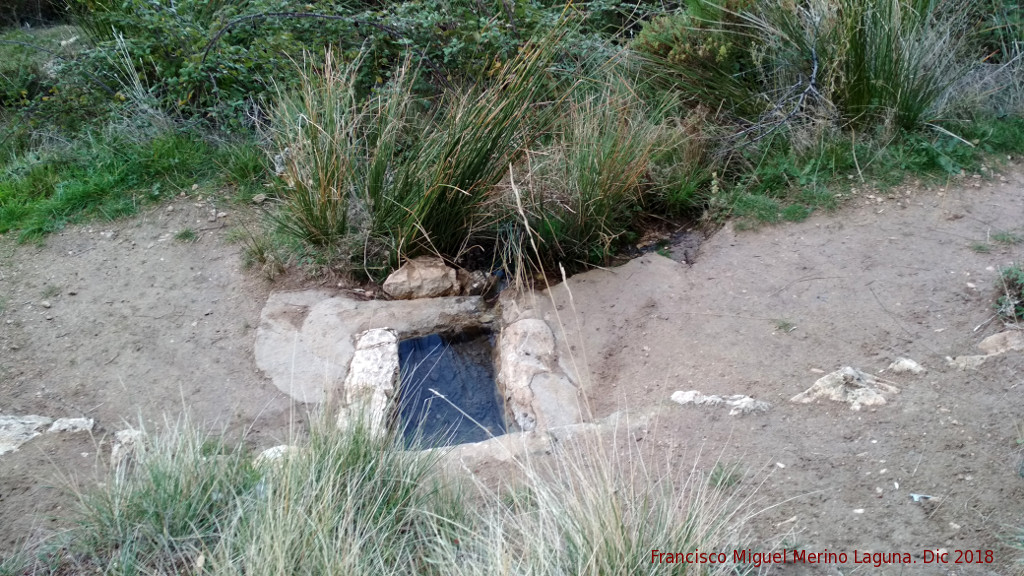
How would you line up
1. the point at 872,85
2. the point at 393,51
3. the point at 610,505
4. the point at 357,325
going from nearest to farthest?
the point at 610,505
the point at 357,325
the point at 872,85
the point at 393,51

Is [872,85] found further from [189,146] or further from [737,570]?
[189,146]

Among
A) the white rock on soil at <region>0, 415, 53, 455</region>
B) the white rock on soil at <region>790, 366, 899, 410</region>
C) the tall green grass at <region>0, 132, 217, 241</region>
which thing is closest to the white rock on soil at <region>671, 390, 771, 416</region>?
the white rock on soil at <region>790, 366, 899, 410</region>

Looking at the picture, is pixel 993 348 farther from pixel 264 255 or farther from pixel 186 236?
pixel 186 236

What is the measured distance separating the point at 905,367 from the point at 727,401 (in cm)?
71

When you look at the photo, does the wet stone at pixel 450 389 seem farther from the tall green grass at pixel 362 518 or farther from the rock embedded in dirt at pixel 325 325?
the tall green grass at pixel 362 518

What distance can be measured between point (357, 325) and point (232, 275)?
2.91ft

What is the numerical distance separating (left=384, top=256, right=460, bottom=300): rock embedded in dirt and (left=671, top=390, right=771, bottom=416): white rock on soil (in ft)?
4.69

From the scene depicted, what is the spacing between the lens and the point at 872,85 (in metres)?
4.55

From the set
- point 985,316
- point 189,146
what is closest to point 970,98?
point 985,316

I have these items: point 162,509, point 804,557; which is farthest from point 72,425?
point 804,557

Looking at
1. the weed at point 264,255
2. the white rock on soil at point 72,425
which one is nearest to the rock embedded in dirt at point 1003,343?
the weed at point 264,255

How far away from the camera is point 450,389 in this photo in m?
3.67

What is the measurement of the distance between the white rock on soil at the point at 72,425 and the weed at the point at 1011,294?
376 cm

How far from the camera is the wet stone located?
344 centimetres
